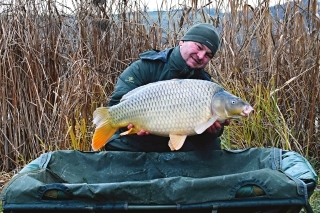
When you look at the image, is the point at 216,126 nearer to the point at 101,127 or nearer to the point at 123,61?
the point at 101,127

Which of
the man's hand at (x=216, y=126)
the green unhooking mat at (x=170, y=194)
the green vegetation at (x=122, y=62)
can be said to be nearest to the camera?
the green unhooking mat at (x=170, y=194)

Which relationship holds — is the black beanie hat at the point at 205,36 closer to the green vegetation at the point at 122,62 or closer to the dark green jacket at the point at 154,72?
the dark green jacket at the point at 154,72

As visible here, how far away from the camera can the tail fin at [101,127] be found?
2.05 meters

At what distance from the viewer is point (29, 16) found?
3184 mm

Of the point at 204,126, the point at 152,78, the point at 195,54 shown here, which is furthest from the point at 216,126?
the point at 152,78

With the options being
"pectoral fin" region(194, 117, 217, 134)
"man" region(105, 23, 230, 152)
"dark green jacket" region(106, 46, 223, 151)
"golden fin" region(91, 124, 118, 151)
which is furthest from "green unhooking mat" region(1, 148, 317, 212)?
"dark green jacket" region(106, 46, 223, 151)

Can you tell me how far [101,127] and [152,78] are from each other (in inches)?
17.9

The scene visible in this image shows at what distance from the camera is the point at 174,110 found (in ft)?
6.46

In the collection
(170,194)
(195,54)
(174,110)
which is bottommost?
(170,194)

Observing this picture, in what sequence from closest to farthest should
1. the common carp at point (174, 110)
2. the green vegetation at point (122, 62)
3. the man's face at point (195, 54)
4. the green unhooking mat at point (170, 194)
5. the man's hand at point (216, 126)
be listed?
1. the green unhooking mat at point (170, 194)
2. the common carp at point (174, 110)
3. the man's hand at point (216, 126)
4. the man's face at point (195, 54)
5. the green vegetation at point (122, 62)

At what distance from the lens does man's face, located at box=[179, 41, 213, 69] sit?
229 cm

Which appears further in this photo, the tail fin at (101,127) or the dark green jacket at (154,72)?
the dark green jacket at (154,72)

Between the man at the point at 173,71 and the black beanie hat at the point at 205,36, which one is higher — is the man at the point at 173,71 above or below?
below

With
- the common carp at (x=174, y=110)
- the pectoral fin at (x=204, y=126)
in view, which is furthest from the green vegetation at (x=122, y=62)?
the pectoral fin at (x=204, y=126)
